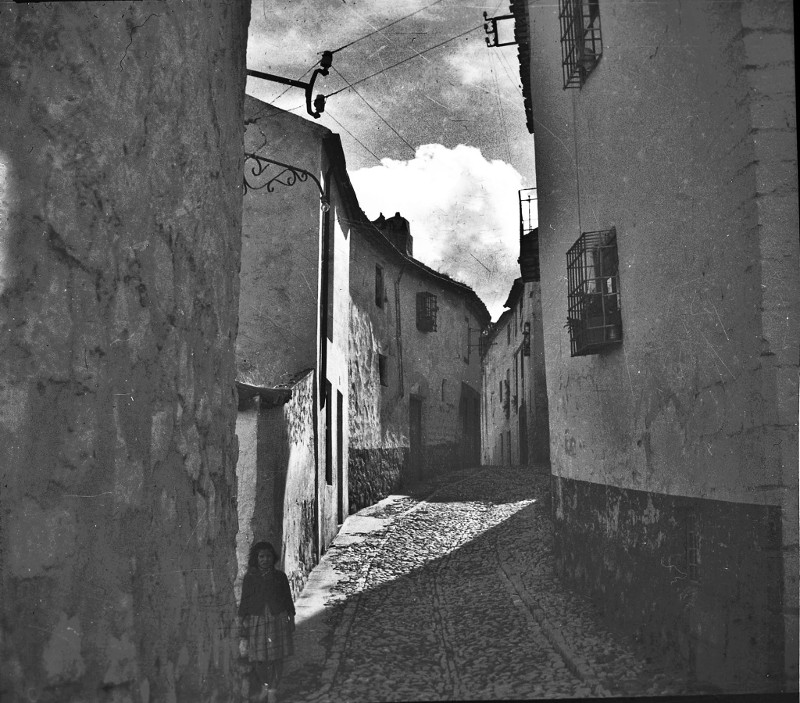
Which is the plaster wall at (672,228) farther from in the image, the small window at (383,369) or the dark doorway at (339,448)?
the small window at (383,369)

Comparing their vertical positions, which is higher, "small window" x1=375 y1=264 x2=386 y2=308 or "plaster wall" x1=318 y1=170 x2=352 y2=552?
"small window" x1=375 y1=264 x2=386 y2=308

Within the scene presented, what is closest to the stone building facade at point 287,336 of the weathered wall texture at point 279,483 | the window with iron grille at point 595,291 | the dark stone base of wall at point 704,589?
the weathered wall texture at point 279,483

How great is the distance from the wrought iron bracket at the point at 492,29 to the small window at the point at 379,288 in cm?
243

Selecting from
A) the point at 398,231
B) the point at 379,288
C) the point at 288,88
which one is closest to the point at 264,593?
the point at 398,231

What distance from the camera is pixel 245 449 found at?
9.31 feet

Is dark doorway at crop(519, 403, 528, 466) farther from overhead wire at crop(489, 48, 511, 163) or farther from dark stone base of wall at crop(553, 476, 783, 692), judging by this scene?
overhead wire at crop(489, 48, 511, 163)

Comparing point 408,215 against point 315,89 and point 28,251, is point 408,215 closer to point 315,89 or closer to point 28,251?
point 315,89

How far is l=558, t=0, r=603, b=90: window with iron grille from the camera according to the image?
2756 millimetres

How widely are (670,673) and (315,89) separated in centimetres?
237

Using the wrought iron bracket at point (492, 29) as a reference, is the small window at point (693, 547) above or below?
below

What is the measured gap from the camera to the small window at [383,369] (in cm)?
685

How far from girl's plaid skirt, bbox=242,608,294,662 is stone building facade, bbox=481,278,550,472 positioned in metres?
2.85

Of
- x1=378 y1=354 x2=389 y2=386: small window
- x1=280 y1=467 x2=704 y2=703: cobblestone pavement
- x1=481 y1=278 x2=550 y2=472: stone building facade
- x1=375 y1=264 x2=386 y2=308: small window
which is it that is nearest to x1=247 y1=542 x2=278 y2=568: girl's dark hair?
x1=280 y1=467 x2=704 y2=703: cobblestone pavement

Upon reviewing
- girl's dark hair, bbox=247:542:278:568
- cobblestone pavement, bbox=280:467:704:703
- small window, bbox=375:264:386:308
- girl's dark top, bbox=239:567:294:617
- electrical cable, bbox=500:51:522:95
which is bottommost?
cobblestone pavement, bbox=280:467:704:703
